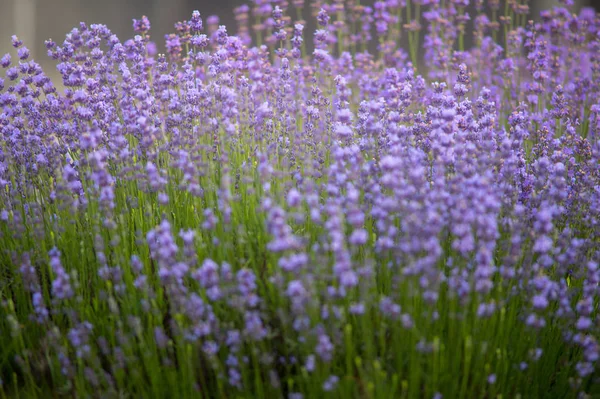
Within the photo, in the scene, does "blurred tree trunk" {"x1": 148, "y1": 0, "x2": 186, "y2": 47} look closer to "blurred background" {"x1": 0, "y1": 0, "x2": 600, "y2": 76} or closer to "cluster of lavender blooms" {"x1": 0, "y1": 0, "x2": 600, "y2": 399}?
"blurred background" {"x1": 0, "y1": 0, "x2": 600, "y2": 76}

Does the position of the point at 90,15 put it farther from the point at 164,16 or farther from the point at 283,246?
the point at 283,246

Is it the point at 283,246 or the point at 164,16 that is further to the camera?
the point at 164,16

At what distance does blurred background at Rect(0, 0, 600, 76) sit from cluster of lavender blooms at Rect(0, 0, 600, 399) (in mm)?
5550

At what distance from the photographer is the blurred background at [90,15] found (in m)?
9.12

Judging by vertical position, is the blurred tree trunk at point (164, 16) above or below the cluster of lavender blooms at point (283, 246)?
above

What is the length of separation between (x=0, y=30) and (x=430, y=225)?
28.6 feet

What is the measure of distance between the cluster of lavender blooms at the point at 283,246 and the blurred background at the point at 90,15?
5550 mm

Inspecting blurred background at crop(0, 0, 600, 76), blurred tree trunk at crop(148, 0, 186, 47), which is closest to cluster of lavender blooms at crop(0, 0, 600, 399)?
blurred background at crop(0, 0, 600, 76)

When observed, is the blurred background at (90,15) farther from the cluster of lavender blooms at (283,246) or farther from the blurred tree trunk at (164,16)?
the cluster of lavender blooms at (283,246)

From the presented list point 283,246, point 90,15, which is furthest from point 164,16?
point 283,246

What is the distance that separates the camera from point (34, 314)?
2.91m

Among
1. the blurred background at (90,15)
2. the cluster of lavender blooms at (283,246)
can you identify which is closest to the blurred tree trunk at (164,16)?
the blurred background at (90,15)

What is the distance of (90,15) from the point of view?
979 centimetres

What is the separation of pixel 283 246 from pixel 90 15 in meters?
8.99
